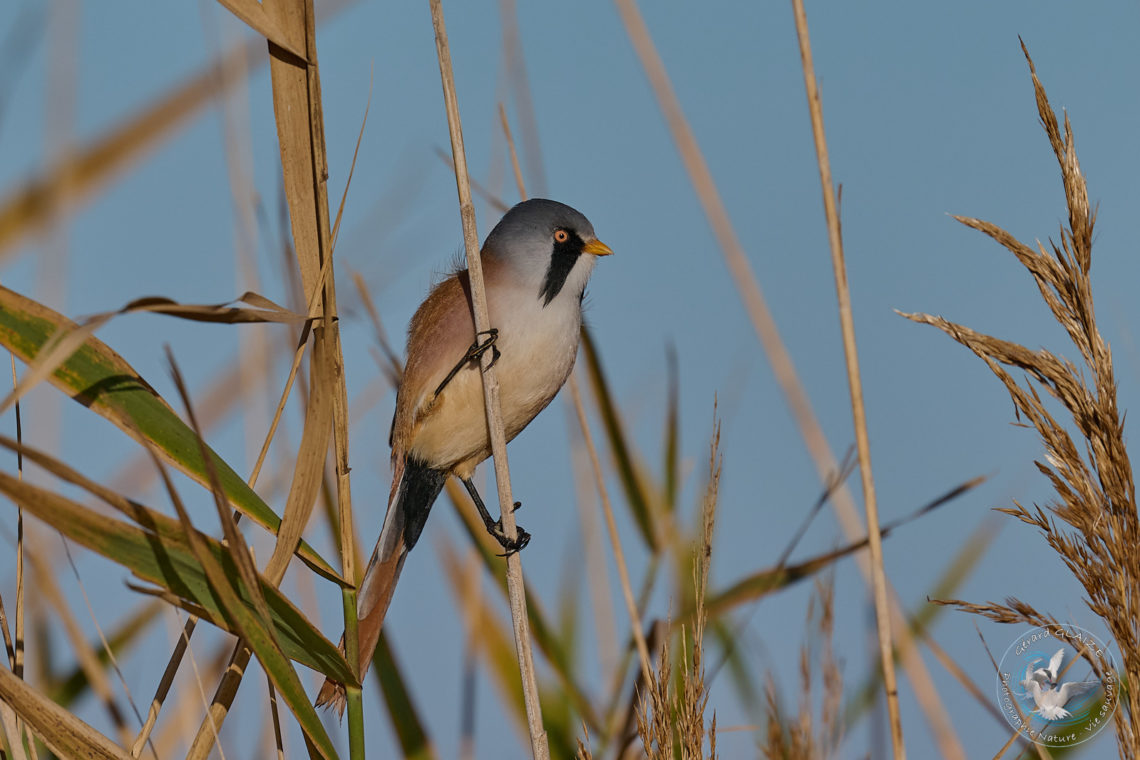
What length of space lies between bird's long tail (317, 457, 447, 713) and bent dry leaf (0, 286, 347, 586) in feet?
1.88

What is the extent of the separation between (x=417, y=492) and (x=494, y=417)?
58 cm

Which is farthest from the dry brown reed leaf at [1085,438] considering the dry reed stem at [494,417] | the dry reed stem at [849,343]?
the dry reed stem at [494,417]

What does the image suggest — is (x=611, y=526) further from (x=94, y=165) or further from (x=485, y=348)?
(x=94, y=165)

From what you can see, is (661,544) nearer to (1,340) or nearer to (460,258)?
(460,258)

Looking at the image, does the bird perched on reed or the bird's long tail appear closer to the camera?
the bird's long tail

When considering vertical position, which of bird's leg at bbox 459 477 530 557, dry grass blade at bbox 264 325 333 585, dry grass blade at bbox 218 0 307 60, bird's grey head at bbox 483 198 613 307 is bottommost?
dry grass blade at bbox 264 325 333 585

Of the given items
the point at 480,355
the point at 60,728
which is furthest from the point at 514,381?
the point at 60,728

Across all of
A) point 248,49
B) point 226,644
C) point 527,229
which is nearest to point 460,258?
point 527,229

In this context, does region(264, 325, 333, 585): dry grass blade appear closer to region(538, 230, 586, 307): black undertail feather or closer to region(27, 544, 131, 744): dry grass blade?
region(27, 544, 131, 744): dry grass blade

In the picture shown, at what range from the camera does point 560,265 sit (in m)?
2.00

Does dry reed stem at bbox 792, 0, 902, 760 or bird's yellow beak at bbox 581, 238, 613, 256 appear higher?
bird's yellow beak at bbox 581, 238, 613, 256

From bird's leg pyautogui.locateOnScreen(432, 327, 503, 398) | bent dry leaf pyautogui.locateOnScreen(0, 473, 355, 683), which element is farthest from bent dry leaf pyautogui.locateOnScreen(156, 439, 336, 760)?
bird's leg pyautogui.locateOnScreen(432, 327, 503, 398)

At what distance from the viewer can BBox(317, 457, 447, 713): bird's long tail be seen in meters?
1.72

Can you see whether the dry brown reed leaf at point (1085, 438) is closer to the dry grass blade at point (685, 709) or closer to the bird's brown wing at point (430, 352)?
the dry grass blade at point (685, 709)
